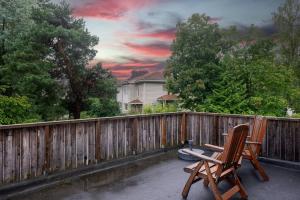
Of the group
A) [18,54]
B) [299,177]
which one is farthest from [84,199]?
[18,54]

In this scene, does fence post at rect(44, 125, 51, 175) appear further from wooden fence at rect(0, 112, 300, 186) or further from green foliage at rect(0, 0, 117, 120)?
green foliage at rect(0, 0, 117, 120)

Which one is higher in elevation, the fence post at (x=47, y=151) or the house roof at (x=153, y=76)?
the house roof at (x=153, y=76)

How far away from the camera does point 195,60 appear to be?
42.4 ft

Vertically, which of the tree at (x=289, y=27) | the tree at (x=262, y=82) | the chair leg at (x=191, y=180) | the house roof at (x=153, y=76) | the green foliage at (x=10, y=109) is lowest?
the chair leg at (x=191, y=180)

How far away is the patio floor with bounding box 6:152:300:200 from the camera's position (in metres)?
3.94

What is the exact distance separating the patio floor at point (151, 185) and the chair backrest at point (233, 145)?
2.13ft

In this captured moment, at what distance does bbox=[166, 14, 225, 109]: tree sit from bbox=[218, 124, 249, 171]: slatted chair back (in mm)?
8678

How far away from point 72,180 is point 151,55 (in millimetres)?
22127

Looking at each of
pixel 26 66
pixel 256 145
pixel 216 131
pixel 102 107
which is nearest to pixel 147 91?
pixel 102 107

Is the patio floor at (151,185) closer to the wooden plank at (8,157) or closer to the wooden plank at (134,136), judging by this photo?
the wooden plank at (8,157)

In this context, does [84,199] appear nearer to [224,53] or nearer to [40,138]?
[40,138]

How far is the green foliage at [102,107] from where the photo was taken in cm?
1664

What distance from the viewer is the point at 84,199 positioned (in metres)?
3.81

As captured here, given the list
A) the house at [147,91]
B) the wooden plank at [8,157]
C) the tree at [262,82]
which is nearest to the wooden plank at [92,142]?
the wooden plank at [8,157]
